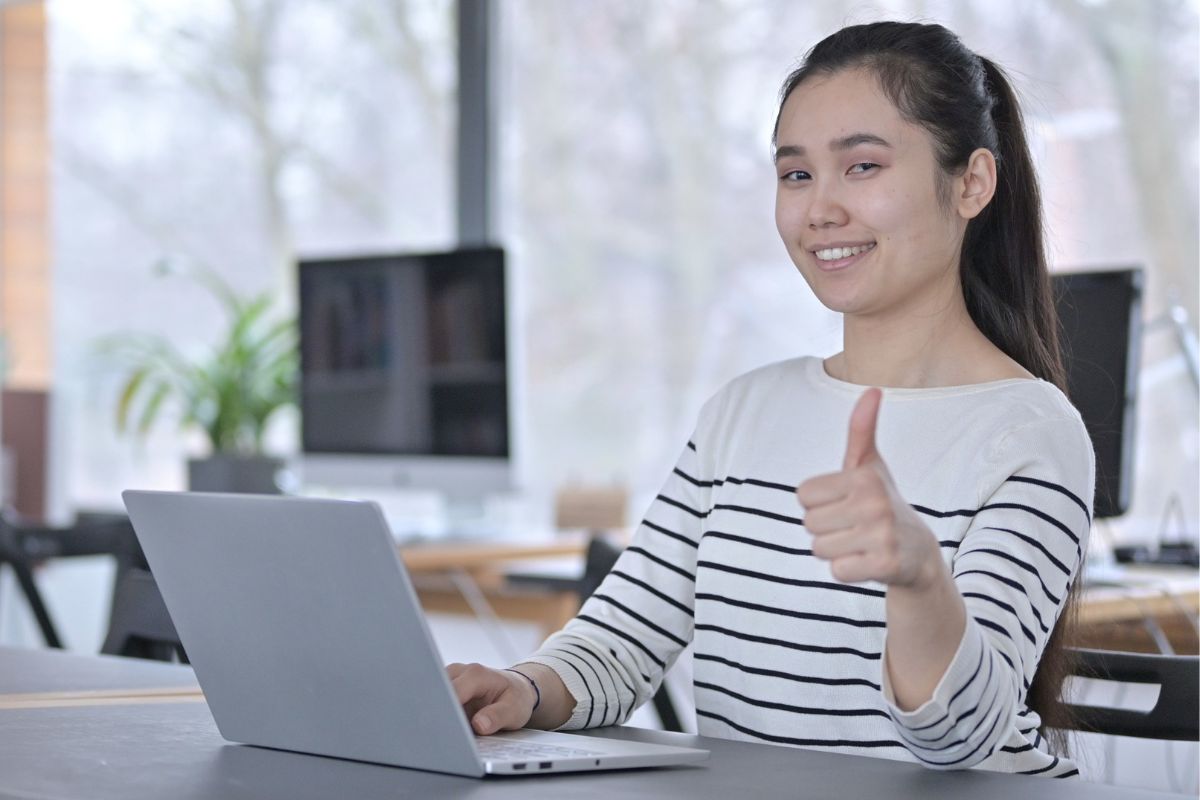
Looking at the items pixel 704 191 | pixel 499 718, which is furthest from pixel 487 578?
pixel 499 718

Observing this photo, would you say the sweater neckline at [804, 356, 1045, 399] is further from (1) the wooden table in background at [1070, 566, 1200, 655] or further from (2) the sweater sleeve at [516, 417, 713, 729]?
(1) the wooden table in background at [1070, 566, 1200, 655]

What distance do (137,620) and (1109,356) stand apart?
136 cm

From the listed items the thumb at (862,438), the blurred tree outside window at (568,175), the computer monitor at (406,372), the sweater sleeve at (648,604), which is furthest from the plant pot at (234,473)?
the thumb at (862,438)

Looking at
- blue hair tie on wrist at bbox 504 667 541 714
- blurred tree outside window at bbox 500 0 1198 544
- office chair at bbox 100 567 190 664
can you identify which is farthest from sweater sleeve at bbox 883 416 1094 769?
blurred tree outside window at bbox 500 0 1198 544

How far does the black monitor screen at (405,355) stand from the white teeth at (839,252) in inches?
76.5

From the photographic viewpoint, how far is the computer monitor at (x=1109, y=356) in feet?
7.07

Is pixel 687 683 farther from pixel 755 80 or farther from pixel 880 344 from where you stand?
pixel 880 344

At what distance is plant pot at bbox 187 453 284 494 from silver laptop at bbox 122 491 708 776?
2.55 meters

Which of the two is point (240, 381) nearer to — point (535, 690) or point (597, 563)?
point (597, 563)

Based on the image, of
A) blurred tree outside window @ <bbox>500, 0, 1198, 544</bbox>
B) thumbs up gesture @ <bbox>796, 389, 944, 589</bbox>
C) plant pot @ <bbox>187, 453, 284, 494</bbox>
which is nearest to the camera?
thumbs up gesture @ <bbox>796, 389, 944, 589</bbox>

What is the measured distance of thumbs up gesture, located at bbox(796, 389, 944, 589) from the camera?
93 centimetres

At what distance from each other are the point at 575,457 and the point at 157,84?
2.02m

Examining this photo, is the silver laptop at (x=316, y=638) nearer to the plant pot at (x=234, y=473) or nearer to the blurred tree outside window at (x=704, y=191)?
the blurred tree outside window at (x=704, y=191)

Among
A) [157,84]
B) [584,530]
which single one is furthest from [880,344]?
[157,84]
